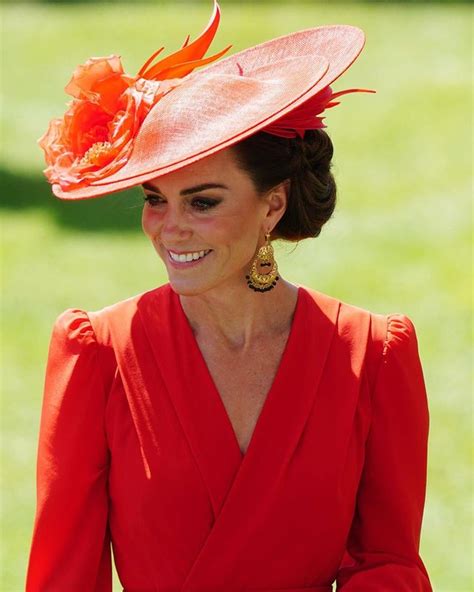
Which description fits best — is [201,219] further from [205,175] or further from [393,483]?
[393,483]

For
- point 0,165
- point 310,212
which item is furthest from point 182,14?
point 310,212

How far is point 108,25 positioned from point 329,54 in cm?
1366

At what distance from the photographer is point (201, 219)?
3115mm

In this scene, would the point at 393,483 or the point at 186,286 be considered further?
the point at 393,483

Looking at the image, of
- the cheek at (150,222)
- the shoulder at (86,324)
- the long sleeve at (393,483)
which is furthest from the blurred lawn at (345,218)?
the long sleeve at (393,483)

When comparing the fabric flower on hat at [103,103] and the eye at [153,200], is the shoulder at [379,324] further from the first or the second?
the fabric flower on hat at [103,103]

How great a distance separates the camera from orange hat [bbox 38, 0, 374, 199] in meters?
3.01

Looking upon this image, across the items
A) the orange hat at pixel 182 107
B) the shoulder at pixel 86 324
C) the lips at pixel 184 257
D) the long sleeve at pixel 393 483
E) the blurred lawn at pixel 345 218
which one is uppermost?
the blurred lawn at pixel 345 218

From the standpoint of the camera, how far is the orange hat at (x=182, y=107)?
3.01 metres

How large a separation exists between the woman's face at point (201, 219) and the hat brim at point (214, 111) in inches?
3.6

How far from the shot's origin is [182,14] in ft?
55.9

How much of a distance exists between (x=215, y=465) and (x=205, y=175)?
2.10 feet

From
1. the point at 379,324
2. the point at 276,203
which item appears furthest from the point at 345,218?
the point at 276,203

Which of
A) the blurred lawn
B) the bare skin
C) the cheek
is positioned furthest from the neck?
the blurred lawn
